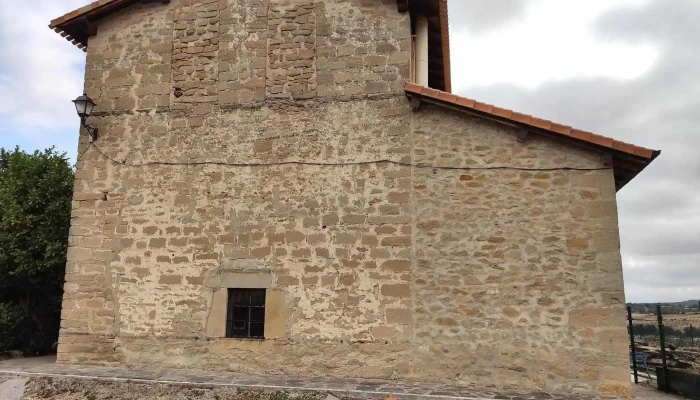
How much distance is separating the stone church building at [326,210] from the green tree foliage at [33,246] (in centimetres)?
157

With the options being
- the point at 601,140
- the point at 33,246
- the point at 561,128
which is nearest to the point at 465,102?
the point at 561,128

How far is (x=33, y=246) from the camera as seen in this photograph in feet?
31.5

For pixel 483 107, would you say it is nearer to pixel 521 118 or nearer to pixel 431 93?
pixel 521 118

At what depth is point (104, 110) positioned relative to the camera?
9.04 metres

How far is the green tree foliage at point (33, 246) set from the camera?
9.59 meters

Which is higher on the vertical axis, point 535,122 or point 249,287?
point 535,122

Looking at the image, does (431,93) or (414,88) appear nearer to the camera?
(431,93)

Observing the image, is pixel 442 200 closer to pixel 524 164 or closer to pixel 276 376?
pixel 524 164

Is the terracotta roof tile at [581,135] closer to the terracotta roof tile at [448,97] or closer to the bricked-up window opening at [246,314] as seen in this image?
the terracotta roof tile at [448,97]

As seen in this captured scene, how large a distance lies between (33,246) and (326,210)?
5.78 m

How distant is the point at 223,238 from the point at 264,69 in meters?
2.88

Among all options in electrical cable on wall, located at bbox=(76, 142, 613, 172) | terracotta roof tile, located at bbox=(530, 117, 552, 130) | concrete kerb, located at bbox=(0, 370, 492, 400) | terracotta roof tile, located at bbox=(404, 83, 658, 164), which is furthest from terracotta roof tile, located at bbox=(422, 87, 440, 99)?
concrete kerb, located at bbox=(0, 370, 492, 400)

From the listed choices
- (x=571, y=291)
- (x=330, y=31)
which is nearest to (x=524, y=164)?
(x=571, y=291)

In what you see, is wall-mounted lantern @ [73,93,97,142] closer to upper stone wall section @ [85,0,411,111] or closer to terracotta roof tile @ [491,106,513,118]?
upper stone wall section @ [85,0,411,111]
